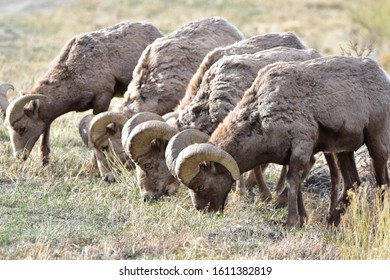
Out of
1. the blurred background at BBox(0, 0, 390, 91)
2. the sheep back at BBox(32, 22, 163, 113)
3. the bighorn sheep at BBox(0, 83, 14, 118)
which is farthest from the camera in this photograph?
the blurred background at BBox(0, 0, 390, 91)

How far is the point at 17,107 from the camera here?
13.7 metres

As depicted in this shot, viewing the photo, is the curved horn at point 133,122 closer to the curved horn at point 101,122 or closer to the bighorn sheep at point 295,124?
the curved horn at point 101,122

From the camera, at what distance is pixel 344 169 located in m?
11.7

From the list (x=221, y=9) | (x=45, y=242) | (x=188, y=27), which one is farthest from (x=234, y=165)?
(x=221, y=9)

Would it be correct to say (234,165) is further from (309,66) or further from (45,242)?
(45,242)

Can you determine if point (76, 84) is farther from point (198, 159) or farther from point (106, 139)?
point (198, 159)

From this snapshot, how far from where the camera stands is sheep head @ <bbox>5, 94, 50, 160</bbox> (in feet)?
45.0

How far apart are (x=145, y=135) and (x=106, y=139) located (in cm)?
194

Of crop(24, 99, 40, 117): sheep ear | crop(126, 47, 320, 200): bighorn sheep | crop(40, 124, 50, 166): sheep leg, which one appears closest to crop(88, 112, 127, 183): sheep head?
crop(126, 47, 320, 200): bighorn sheep

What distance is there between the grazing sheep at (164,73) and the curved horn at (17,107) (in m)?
1.35

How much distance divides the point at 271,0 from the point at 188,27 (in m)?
33.3

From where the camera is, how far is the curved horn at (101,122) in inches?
506

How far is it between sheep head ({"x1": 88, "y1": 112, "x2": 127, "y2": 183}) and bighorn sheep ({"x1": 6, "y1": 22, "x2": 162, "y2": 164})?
1.29 m

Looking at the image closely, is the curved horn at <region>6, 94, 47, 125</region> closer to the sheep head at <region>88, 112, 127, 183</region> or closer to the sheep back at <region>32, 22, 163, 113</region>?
the sheep back at <region>32, 22, 163, 113</region>
